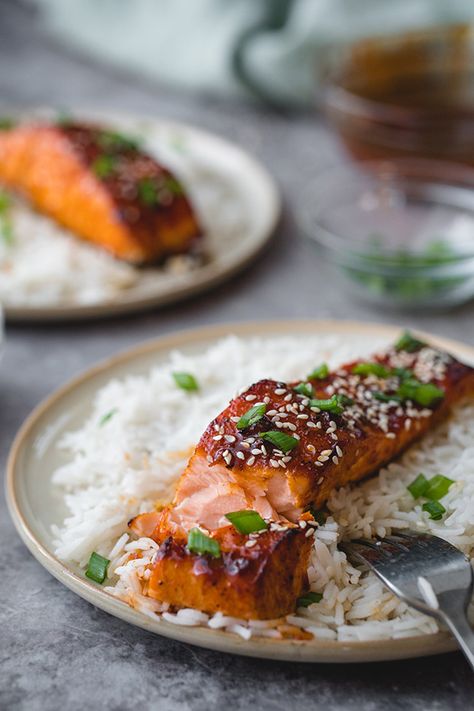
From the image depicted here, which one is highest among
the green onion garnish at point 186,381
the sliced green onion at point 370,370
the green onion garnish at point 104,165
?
the sliced green onion at point 370,370

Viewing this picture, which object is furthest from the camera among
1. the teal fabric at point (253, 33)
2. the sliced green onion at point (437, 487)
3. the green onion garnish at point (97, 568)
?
the teal fabric at point (253, 33)

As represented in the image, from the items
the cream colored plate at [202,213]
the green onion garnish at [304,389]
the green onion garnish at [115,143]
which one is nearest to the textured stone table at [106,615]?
the cream colored plate at [202,213]

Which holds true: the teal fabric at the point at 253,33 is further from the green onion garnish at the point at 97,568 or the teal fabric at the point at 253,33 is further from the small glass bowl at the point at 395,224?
the green onion garnish at the point at 97,568

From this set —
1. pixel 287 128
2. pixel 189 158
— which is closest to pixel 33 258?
pixel 189 158

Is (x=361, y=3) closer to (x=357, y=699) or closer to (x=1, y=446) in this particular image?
(x=1, y=446)

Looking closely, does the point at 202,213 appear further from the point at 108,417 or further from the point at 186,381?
the point at 108,417

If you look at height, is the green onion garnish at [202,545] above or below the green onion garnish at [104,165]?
above

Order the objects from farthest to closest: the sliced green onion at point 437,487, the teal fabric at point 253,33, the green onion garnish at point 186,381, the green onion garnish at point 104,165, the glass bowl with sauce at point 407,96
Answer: the teal fabric at point 253,33
the glass bowl with sauce at point 407,96
the green onion garnish at point 104,165
the green onion garnish at point 186,381
the sliced green onion at point 437,487
